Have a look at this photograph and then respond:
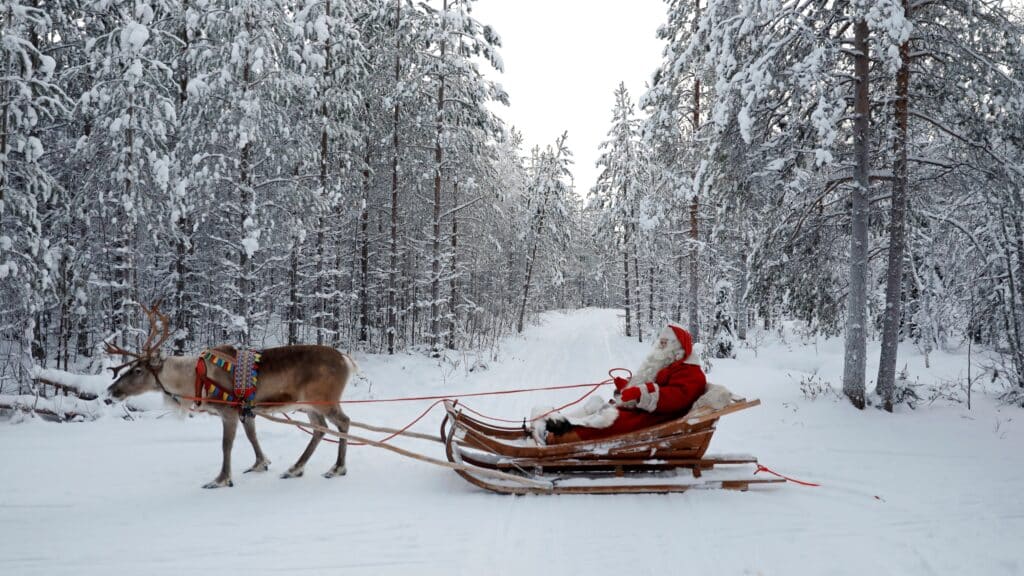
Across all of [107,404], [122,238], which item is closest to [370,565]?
[107,404]

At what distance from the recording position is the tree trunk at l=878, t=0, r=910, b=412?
7691 mm

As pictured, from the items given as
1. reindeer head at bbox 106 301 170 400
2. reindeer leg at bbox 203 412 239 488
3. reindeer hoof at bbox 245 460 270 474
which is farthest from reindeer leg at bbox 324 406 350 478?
reindeer head at bbox 106 301 170 400

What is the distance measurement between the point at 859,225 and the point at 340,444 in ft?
27.6

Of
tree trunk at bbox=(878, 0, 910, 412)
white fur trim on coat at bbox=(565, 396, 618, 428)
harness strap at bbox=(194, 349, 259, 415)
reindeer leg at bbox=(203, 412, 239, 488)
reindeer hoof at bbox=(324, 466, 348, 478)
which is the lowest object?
reindeer hoof at bbox=(324, 466, 348, 478)

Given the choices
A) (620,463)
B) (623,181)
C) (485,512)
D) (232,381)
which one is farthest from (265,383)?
(623,181)

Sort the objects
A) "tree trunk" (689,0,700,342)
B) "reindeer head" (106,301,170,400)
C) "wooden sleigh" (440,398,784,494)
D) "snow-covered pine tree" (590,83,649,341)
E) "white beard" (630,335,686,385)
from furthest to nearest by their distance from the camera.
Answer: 1. "snow-covered pine tree" (590,83,649,341)
2. "tree trunk" (689,0,700,342)
3. "white beard" (630,335,686,385)
4. "reindeer head" (106,301,170,400)
5. "wooden sleigh" (440,398,784,494)

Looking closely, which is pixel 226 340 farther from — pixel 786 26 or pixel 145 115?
pixel 786 26

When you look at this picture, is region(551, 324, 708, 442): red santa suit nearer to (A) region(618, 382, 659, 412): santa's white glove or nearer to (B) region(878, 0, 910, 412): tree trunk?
(A) region(618, 382, 659, 412): santa's white glove

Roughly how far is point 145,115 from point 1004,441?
50.6 feet

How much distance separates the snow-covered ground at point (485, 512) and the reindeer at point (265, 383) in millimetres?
417

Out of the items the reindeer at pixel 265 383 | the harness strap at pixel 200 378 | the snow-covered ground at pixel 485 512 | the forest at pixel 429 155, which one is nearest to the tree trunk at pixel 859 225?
the forest at pixel 429 155

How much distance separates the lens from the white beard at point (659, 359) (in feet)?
17.8

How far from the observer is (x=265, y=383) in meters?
5.42

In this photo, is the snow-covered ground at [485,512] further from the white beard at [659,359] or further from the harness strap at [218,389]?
the white beard at [659,359]
